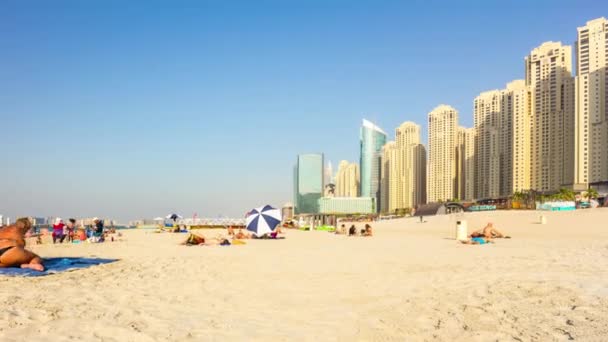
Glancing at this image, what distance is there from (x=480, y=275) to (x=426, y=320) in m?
3.71

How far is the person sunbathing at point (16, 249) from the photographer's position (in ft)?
32.0

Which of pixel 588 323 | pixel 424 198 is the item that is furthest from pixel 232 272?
pixel 424 198

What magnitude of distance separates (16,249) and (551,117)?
104958mm

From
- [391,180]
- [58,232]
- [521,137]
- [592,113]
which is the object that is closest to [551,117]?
[521,137]

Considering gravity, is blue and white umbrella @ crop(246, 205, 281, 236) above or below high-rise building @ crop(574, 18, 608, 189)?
below

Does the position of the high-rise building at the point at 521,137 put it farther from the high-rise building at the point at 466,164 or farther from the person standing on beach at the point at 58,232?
the person standing on beach at the point at 58,232

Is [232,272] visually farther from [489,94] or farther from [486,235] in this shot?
[489,94]

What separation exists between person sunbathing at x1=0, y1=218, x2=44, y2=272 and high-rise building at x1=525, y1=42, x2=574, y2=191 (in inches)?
3935

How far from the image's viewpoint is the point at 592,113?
275 feet

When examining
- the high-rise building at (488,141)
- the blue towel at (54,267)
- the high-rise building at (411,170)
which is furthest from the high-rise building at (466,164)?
the blue towel at (54,267)

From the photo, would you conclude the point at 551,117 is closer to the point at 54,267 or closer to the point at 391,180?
the point at 391,180

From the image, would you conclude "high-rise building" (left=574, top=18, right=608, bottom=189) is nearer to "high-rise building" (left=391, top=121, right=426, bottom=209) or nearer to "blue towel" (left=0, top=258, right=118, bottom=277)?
"high-rise building" (left=391, top=121, right=426, bottom=209)

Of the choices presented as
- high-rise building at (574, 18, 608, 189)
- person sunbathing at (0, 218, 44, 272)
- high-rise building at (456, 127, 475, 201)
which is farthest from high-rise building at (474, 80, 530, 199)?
person sunbathing at (0, 218, 44, 272)

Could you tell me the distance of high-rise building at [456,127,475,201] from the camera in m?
124
